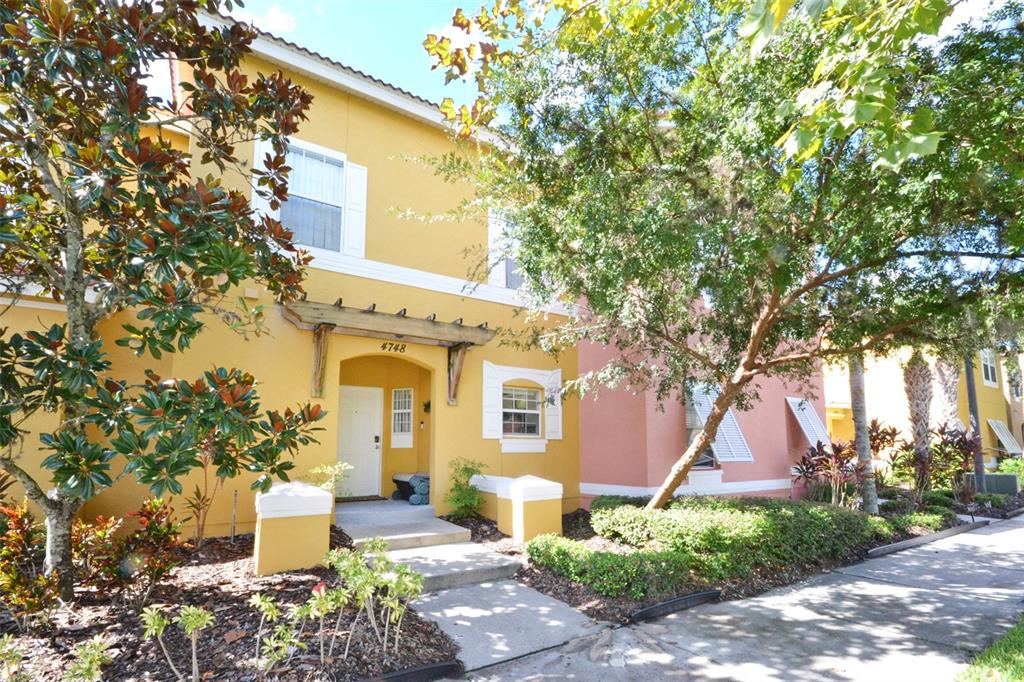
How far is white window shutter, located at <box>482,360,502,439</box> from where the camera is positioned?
10.4 m

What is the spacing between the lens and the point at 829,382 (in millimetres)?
21906

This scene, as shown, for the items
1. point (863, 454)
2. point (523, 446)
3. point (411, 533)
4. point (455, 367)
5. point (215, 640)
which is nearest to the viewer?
point (215, 640)

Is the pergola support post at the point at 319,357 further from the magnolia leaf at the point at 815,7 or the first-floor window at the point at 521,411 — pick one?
the magnolia leaf at the point at 815,7

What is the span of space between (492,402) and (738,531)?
15.5 ft

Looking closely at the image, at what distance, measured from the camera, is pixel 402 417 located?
11.9 m

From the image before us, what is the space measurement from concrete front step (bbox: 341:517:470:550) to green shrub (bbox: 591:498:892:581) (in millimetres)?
2398

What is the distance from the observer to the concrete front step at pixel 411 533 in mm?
7759

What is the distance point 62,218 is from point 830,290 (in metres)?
9.10

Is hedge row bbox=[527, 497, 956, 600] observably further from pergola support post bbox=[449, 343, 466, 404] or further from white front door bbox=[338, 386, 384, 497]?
white front door bbox=[338, 386, 384, 497]

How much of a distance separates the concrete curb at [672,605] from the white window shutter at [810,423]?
8.83m

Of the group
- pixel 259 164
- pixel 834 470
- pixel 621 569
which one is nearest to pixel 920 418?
pixel 834 470

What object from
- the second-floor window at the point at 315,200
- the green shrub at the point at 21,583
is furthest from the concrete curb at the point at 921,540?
the green shrub at the point at 21,583

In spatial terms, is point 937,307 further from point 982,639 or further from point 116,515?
point 116,515

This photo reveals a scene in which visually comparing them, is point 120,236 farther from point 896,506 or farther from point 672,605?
point 896,506
